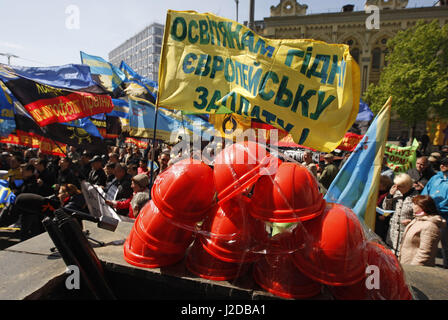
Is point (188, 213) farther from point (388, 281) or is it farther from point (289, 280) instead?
point (388, 281)

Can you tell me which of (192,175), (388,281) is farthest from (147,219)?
(388,281)

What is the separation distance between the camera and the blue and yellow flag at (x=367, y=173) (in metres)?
3.24

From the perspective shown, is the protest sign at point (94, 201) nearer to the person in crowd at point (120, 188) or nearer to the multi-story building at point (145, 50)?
the person in crowd at point (120, 188)

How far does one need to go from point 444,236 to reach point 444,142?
22654 millimetres

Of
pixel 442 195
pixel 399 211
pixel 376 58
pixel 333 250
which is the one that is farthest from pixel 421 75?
pixel 333 250

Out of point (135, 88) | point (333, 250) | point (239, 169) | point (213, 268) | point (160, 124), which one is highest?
point (135, 88)

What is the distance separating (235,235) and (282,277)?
0.44 metres

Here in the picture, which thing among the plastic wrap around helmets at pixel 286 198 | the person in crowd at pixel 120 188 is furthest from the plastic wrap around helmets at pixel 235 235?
the person in crowd at pixel 120 188

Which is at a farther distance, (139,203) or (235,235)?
(139,203)

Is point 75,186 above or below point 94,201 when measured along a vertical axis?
below

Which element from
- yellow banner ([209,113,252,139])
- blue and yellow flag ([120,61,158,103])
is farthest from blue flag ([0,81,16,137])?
yellow banner ([209,113,252,139])

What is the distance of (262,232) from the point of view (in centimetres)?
176

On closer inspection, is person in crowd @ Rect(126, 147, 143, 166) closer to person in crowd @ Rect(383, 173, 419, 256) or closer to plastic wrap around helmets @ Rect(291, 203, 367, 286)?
person in crowd @ Rect(383, 173, 419, 256)

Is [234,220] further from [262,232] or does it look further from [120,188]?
[120,188]
